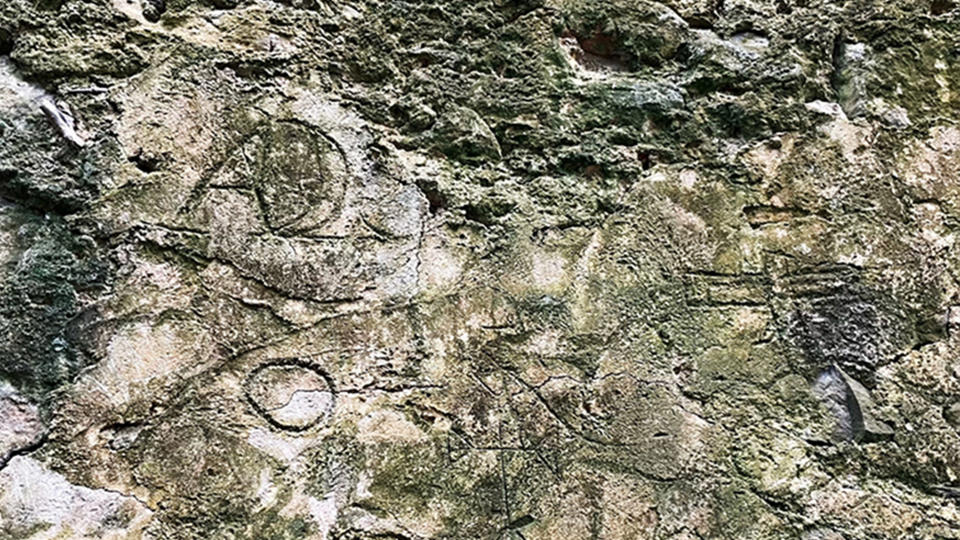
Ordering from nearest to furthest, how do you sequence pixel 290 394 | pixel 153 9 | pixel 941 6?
pixel 290 394
pixel 153 9
pixel 941 6

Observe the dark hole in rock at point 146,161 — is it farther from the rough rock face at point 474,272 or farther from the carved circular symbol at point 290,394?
the carved circular symbol at point 290,394

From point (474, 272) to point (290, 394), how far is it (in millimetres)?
344

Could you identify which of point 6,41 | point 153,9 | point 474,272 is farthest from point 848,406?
→ point 6,41

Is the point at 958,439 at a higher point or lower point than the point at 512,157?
lower

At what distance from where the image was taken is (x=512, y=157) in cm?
136

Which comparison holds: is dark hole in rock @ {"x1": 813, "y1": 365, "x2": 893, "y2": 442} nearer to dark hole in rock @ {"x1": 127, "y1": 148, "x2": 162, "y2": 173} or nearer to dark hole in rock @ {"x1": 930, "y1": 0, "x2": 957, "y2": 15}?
dark hole in rock @ {"x1": 930, "y1": 0, "x2": 957, "y2": 15}

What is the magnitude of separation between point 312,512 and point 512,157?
2.17 feet

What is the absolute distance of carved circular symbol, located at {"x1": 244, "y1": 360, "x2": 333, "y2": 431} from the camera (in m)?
1.13

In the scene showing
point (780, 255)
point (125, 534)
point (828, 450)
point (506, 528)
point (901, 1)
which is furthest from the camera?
point (901, 1)

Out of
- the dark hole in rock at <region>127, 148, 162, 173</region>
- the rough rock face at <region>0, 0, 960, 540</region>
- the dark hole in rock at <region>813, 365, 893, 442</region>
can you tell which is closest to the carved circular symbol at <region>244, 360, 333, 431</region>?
the rough rock face at <region>0, 0, 960, 540</region>

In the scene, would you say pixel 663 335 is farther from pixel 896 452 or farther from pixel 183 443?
pixel 183 443

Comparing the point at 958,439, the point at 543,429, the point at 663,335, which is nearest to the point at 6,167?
the point at 543,429

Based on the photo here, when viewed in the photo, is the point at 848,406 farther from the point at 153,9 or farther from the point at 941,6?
the point at 153,9

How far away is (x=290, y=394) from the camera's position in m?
1.14
